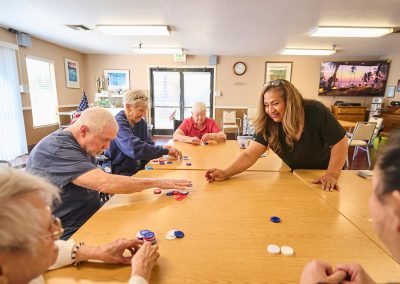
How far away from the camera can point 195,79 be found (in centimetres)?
725

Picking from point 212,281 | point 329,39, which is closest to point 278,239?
point 212,281

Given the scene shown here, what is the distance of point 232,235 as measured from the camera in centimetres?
95

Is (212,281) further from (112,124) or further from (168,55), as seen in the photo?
(168,55)

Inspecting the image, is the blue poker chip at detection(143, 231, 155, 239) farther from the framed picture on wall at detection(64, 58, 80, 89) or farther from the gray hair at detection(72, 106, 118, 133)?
the framed picture on wall at detection(64, 58, 80, 89)

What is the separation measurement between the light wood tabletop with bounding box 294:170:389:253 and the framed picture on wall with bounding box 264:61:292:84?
5.80m

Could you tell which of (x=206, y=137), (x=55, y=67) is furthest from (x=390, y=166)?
(x=55, y=67)

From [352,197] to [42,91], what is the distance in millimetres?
6276

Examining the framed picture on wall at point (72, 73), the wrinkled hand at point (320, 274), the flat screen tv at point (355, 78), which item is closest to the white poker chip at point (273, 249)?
the wrinkled hand at point (320, 274)

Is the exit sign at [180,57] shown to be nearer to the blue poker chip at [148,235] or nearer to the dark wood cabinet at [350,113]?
the dark wood cabinet at [350,113]

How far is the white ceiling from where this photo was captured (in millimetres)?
3203

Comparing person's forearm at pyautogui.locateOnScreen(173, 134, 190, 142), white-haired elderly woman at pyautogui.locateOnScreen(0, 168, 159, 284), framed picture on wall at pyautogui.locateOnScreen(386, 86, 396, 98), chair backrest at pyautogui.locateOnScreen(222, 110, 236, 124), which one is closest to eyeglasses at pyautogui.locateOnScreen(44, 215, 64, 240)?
white-haired elderly woman at pyautogui.locateOnScreen(0, 168, 159, 284)

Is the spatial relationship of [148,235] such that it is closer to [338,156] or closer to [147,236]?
[147,236]

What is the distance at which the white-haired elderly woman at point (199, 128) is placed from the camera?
120 inches

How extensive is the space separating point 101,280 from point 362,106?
7881 millimetres
